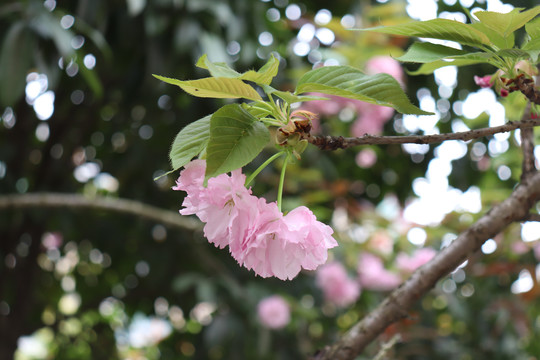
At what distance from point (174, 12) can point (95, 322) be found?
A: 1927 mm

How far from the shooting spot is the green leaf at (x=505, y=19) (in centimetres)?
42

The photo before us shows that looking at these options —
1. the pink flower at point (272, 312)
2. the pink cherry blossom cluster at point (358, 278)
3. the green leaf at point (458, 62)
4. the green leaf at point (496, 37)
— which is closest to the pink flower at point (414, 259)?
the pink cherry blossom cluster at point (358, 278)

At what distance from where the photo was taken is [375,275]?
2125 mm

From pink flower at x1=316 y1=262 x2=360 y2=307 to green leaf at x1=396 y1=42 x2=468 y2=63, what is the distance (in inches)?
65.4

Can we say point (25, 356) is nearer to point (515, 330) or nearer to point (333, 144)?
point (515, 330)

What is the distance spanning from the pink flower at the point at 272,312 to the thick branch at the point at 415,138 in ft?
4.75

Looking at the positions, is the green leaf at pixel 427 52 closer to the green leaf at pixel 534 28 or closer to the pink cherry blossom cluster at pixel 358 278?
the green leaf at pixel 534 28

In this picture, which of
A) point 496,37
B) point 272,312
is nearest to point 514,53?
point 496,37

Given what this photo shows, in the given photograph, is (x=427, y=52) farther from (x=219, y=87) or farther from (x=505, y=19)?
(x=219, y=87)

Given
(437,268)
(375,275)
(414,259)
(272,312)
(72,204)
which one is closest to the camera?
(437,268)

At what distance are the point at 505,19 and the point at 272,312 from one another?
1546 millimetres

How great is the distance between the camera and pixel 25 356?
376 centimetres

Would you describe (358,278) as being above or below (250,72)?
below

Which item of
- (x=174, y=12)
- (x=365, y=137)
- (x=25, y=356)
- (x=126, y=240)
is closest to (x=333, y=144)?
(x=365, y=137)
